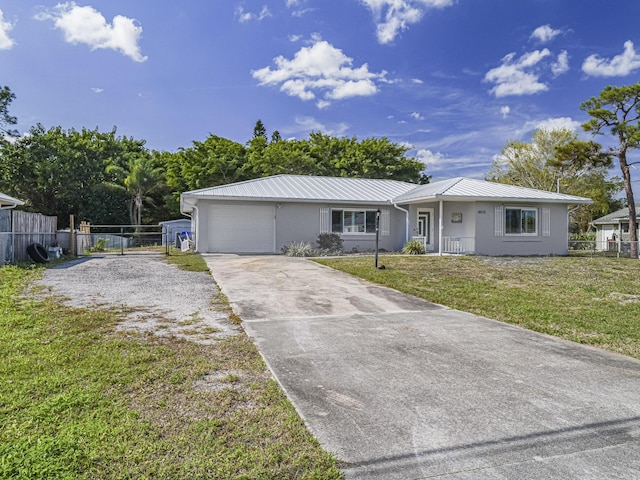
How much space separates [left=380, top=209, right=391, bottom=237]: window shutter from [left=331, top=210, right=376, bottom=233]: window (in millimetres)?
428

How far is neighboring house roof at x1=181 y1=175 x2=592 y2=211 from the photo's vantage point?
16297mm

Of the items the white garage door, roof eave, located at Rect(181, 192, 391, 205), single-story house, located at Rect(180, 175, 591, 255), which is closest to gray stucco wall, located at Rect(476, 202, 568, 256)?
single-story house, located at Rect(180, 175, 591, 255)

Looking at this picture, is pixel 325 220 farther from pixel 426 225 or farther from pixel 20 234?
pixel 20 234

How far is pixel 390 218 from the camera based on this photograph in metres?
19.1

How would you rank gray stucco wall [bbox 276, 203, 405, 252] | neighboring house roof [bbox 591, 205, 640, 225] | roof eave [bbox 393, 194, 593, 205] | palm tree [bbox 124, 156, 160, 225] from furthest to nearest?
palm tree [bbox 124, 156, 160, 225] → neighboring house roof [bbox 591, 205, 640, 225] → gray stucco wall [bbox 276, 203, 405, 252] → roof eave [bbox 393, 194, 593, 205]

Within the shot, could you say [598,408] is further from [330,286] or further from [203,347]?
[330,286]

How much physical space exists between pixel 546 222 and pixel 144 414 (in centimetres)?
1857

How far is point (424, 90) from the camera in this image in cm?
2136

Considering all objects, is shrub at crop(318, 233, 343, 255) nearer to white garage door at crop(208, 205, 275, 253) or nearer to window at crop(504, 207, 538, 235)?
white garage door at crop(208, 205, 275, 253)

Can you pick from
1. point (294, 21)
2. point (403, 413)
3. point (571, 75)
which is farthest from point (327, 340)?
point (571, 75)

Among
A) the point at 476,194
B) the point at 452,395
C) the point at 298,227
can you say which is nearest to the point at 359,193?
the point at 298,227

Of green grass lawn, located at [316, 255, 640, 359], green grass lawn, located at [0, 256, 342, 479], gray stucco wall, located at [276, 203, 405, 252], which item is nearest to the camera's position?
green grass lawn, located at [0, 256, 342, 479]

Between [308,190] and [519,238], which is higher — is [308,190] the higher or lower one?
the higher one

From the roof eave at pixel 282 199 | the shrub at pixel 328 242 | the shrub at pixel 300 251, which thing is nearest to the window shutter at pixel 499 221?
the roof eave at pixel 282 199
